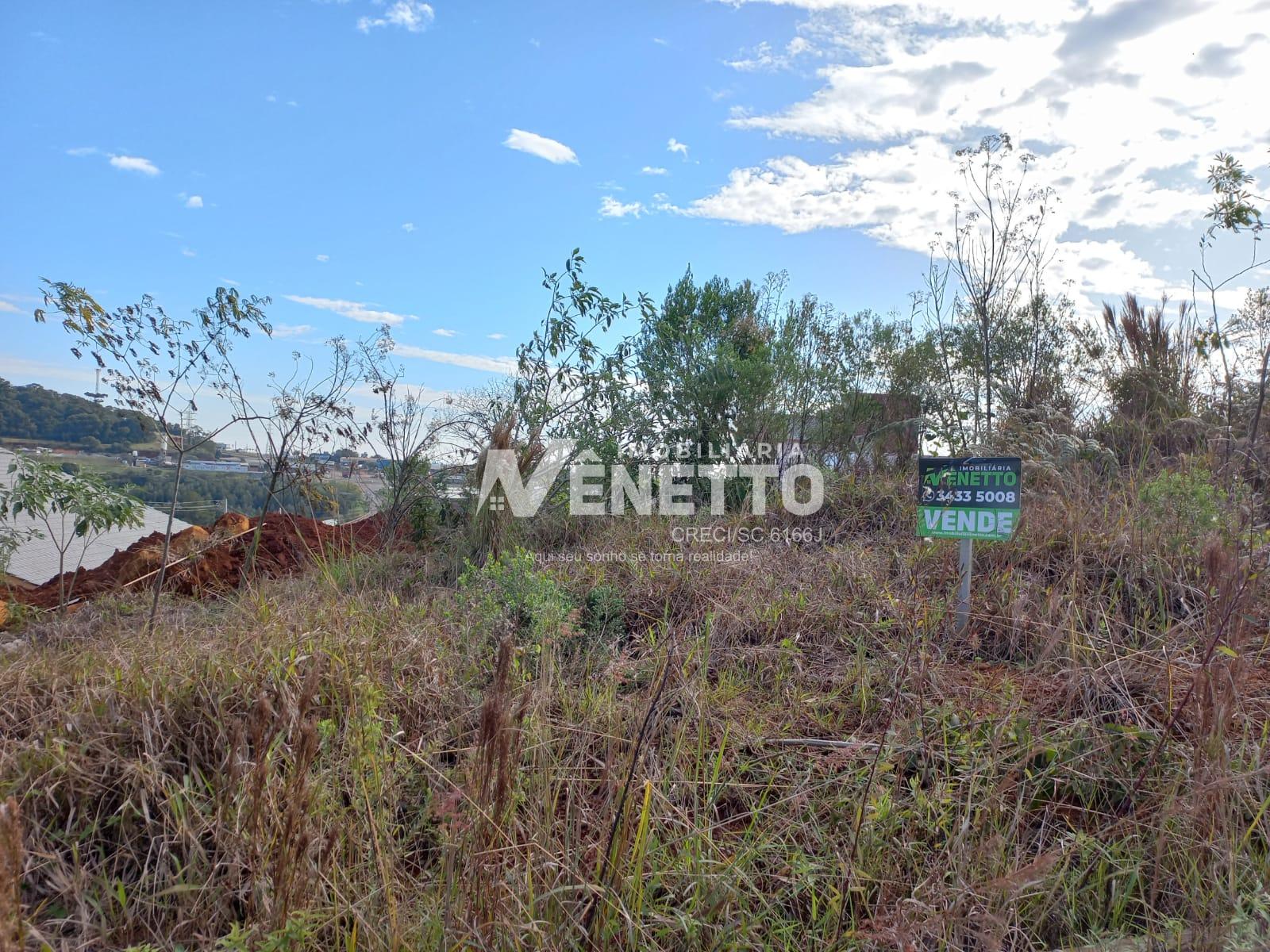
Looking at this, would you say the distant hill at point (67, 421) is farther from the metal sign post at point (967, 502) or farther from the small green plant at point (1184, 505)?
the small green plant at point (1184, 505)

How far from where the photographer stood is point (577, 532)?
5.97 meters

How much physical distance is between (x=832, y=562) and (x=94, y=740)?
3.64 m

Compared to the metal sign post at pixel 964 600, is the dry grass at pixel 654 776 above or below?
below

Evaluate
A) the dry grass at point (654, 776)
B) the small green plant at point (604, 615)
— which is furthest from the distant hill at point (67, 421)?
the small green plant at point (604, 615)

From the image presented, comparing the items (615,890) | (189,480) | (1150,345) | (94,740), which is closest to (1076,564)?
(615,890)

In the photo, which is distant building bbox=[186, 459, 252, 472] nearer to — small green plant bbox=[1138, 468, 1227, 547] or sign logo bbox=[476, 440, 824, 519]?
sign logo bbox=[476, 440, 824, 519]

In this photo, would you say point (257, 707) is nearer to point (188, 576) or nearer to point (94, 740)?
point (94, 740)

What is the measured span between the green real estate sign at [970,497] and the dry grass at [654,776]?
38 centimetres

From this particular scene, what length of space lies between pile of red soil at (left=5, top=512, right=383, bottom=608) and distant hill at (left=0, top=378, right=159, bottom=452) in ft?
3.06

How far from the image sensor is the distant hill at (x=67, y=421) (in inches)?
203

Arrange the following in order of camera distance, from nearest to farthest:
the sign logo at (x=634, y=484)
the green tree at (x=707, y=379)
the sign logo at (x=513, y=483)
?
the sign logo at (x=513, y=483), the sign logo at (x=634, y=484), the green tree at (x=707, y=379)

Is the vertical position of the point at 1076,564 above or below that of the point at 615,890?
above

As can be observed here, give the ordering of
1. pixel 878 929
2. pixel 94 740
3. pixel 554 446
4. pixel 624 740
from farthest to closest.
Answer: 1. pixel 554 446
2. pixel 624 740
3. pixel 94 740
4. pixel 878 929

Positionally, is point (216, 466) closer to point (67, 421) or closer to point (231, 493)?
point (231, 493)
